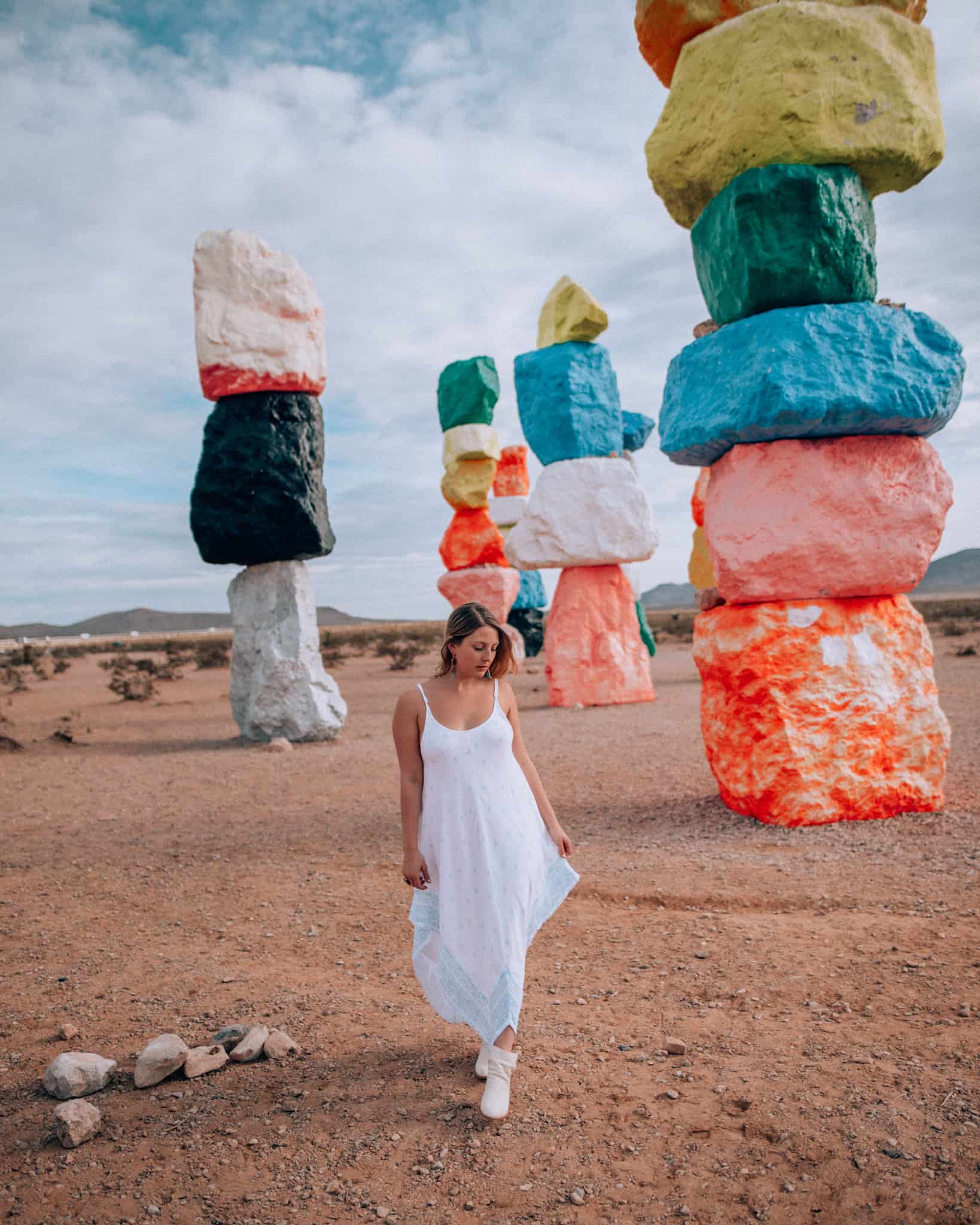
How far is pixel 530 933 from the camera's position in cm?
242

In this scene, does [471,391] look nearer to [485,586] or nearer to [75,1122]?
[485,586]

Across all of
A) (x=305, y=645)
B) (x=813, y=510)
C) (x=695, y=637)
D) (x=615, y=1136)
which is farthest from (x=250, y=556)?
(x=615, y=1136)

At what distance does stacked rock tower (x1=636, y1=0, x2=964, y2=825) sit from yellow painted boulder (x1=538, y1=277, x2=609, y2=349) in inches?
209

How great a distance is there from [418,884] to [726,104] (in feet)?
14.1

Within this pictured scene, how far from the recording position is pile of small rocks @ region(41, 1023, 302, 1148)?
219cm

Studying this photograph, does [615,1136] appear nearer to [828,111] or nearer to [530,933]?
[530,933]

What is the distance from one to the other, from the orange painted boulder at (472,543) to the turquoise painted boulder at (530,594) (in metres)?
3.85

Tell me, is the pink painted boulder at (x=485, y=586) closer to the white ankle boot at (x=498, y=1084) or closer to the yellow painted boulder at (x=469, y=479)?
the yellow painted boulder at (x=469, y=479)

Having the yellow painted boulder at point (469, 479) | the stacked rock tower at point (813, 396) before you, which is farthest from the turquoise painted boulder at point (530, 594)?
the stacked rock tower at point (813, 396)

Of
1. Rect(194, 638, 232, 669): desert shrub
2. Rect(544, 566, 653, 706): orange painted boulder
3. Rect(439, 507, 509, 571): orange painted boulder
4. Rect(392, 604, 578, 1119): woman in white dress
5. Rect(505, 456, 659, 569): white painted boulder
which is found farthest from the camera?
Rect(194, 638, 232, 669): desert shrub

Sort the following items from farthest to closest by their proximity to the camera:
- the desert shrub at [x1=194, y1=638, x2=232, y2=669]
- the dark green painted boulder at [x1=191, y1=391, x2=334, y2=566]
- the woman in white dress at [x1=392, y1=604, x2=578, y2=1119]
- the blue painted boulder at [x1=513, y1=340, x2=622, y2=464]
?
the desert shrub at [x1=194, y1=638, x2=232, y2=669] < the blue painted boulder at [x1=513, y1=340, x2=622, y2=464] < the dark green painted boulder at [x1=191, y1=391, x2=334, y2=566] < the woman in white dress at [x1=392, y1=604, x2=578, y2=1119]

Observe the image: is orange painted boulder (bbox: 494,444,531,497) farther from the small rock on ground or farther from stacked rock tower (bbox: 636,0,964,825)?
the small rock on ground

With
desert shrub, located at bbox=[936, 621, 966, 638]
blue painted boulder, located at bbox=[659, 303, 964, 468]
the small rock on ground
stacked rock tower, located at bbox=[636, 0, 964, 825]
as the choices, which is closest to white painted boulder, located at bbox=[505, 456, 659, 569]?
stacked rock tower, located at bbox=[636, 0, 964, 825]

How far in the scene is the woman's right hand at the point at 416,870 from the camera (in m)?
2.38
